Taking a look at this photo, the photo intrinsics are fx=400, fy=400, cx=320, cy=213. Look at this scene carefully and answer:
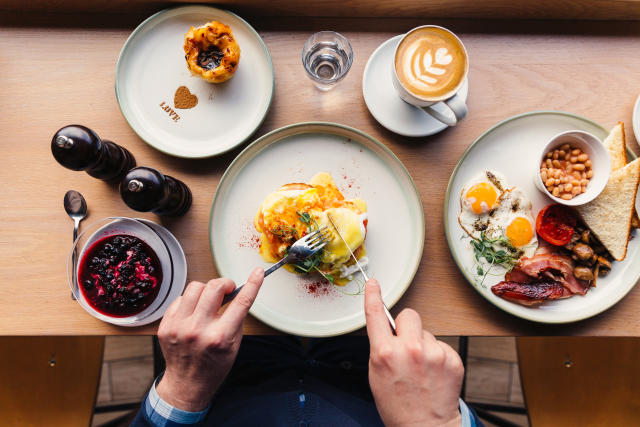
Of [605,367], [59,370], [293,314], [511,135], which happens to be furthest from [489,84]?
[59,370]

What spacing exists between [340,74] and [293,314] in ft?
2.97

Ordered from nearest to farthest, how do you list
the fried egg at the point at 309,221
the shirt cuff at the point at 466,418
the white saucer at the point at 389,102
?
the shirt cuff at the point at 466,418 < the fried egg at the point at 309,221 < the white saucer at the point at 389,102

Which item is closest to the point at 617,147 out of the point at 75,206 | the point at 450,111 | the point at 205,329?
the point at 450,111

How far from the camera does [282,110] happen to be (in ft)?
5.16

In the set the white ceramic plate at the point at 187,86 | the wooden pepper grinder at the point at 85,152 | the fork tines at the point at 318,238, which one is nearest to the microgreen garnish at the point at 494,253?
the fork tines at the point at 318,238

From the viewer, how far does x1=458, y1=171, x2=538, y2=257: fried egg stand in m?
1.47

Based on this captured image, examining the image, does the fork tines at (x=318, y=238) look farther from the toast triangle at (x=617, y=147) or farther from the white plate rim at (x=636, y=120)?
the white plate rim at (x=636, y=120)

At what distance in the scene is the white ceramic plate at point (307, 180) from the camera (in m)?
1.47

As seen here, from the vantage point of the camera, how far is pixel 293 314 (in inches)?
58.3

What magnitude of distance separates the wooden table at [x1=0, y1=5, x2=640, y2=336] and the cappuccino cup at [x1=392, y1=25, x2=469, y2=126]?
0.60ft

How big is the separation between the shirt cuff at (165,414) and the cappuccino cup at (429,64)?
133 cm

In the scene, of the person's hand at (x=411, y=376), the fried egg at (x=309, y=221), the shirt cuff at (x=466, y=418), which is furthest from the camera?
the fried egg at (x=309, y=221)

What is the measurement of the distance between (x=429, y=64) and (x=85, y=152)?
47.2 inches

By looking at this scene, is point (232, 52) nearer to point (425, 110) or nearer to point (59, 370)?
point (425, 110)
